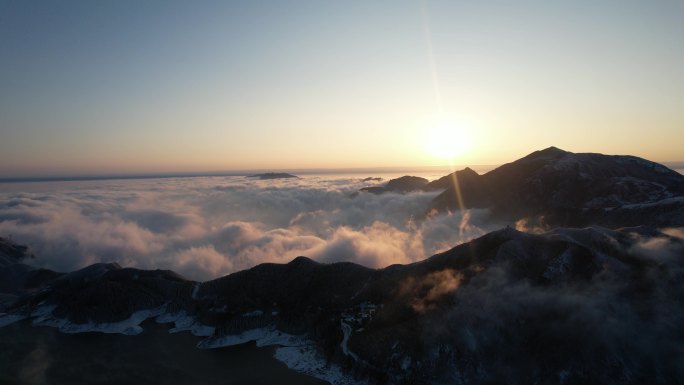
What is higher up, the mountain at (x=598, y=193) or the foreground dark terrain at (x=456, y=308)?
the mountain at (x=598, y=193)

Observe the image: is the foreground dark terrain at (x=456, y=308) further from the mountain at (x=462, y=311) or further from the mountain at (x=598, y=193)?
the mountain at (x=598, y=193)

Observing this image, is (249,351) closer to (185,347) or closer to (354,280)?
(185,347)

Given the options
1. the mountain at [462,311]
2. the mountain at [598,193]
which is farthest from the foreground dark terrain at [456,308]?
the mountain at [598,193]

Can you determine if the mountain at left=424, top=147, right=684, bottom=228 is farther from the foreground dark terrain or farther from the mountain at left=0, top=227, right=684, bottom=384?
the mountain at left=0, top=227, right=684, bottom=384

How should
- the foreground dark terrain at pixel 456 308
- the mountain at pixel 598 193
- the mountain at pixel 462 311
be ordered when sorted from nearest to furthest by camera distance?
the mountain at pixel 462 311, the foreground dark terrain at pixel 456 308, the mountain at pixel 598 193

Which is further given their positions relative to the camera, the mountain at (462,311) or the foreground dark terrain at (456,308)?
the foreground dark terrain at (456,308)

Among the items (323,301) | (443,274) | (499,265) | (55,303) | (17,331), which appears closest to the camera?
(499,265)

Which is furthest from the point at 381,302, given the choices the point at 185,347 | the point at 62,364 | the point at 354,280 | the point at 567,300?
the point at 62,364
